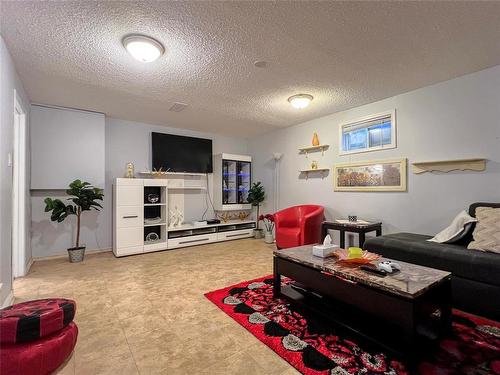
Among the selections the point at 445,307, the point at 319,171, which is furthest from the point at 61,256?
the point at 445,307

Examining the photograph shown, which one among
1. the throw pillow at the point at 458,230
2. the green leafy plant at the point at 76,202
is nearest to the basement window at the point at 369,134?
the throw pillow at the point at 458,230

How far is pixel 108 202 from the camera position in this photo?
15.1 ft

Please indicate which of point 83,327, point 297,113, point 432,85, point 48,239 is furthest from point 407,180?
point 48,239

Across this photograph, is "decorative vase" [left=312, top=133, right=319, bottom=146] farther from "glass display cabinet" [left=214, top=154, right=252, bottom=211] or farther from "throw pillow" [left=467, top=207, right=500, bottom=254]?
"throw pillow" [left=467, top=207, right=500, bottom=254]

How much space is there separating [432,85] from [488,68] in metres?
0.53

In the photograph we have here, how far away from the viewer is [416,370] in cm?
147

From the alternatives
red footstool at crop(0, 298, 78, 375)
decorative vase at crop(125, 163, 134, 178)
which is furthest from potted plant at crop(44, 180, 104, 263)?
red footstool at crop(0, 298, 78, 375)

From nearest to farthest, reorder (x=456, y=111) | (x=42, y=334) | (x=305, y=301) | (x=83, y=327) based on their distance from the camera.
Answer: (x=42, y=334) → (x=83, y=327) → (x=305, y=301) → (x=456, y=111)

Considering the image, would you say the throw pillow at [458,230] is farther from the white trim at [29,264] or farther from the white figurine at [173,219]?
the white trim at [29,264]

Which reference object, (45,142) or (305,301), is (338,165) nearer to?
(305,301)

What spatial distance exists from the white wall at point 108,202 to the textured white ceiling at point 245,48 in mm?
1021

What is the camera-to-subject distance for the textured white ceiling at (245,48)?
1875 mm

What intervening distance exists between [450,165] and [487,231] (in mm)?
993

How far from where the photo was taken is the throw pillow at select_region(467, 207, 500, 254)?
2.23 meters
